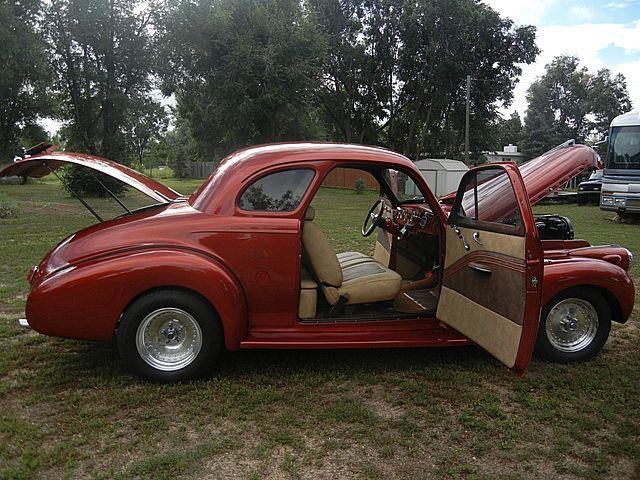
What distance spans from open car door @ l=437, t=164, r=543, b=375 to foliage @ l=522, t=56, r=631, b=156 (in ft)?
163

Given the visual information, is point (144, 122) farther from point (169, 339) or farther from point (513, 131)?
point (513, 131)

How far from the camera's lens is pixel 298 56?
79.5ft

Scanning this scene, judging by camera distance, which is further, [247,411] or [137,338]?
[137,338]

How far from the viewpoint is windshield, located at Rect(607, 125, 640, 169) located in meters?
15.0

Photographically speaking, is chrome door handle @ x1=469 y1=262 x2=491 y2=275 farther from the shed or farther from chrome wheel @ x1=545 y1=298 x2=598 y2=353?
the shed

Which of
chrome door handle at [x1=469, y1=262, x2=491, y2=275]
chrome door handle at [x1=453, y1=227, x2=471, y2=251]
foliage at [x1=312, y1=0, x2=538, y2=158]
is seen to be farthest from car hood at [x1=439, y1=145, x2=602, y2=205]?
foliage at [x1=312, y1=0, x2=538, y2=158]

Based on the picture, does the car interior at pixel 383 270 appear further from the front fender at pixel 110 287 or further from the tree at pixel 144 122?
the tree at pixel 144 122

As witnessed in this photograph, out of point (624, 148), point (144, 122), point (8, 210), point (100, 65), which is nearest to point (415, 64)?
point (144, 122)

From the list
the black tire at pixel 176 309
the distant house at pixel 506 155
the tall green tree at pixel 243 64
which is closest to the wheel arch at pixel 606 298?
the black tire at pixel 176 309

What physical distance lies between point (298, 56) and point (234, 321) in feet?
72.7

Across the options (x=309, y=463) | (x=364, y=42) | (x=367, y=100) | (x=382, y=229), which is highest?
(x=364, y=42)

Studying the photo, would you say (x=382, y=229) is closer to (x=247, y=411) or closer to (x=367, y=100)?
(x=247, y=411)

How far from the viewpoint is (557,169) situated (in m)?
4.48

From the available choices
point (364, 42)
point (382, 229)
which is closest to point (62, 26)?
point (364, 42)
